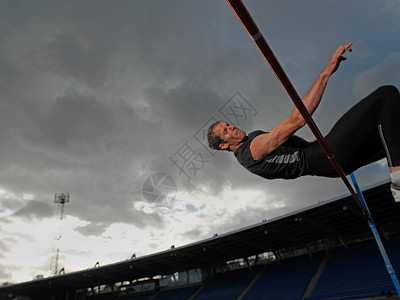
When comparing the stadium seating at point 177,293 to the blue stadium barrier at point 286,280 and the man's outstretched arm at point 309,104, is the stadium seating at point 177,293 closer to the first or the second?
the blue stadium barrier at point 286,280

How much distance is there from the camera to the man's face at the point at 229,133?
320cm

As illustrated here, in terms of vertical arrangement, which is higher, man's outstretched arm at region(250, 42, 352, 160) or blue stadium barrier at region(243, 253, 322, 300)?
man's outstretched arm at region(250, 42, 352, 160)

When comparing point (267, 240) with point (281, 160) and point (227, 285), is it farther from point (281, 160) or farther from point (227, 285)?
point (281, 160)

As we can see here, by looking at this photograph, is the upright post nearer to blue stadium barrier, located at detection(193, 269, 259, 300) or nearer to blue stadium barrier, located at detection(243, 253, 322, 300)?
blue stadium barrier, located at detection(243, 253, 322, 300)

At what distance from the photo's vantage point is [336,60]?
2.28 metres

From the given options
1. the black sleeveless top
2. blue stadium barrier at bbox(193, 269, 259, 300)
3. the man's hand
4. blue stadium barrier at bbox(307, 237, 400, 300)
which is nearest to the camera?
the man's hand

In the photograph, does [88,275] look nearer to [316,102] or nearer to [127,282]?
[127,282]

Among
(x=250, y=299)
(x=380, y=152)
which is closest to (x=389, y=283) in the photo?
(x=250, y=299)

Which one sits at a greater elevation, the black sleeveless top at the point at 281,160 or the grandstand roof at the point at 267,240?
the grandstand roof at the point at 267,240

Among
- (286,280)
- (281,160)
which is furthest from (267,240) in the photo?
(281,160)

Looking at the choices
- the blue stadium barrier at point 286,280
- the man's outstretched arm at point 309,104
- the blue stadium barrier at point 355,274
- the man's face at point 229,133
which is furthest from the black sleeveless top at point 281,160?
the blue stadium barrier at point 286,280

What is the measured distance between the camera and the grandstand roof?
14.2 metres

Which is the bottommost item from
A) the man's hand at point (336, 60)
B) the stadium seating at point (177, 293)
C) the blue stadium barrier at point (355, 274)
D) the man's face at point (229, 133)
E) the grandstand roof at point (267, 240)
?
the blue stadium barrier at point (355, 274)

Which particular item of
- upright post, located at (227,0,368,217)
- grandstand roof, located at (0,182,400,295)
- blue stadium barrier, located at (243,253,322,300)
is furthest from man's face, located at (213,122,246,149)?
blue stadium barrier, located at (243,253,322,300)
